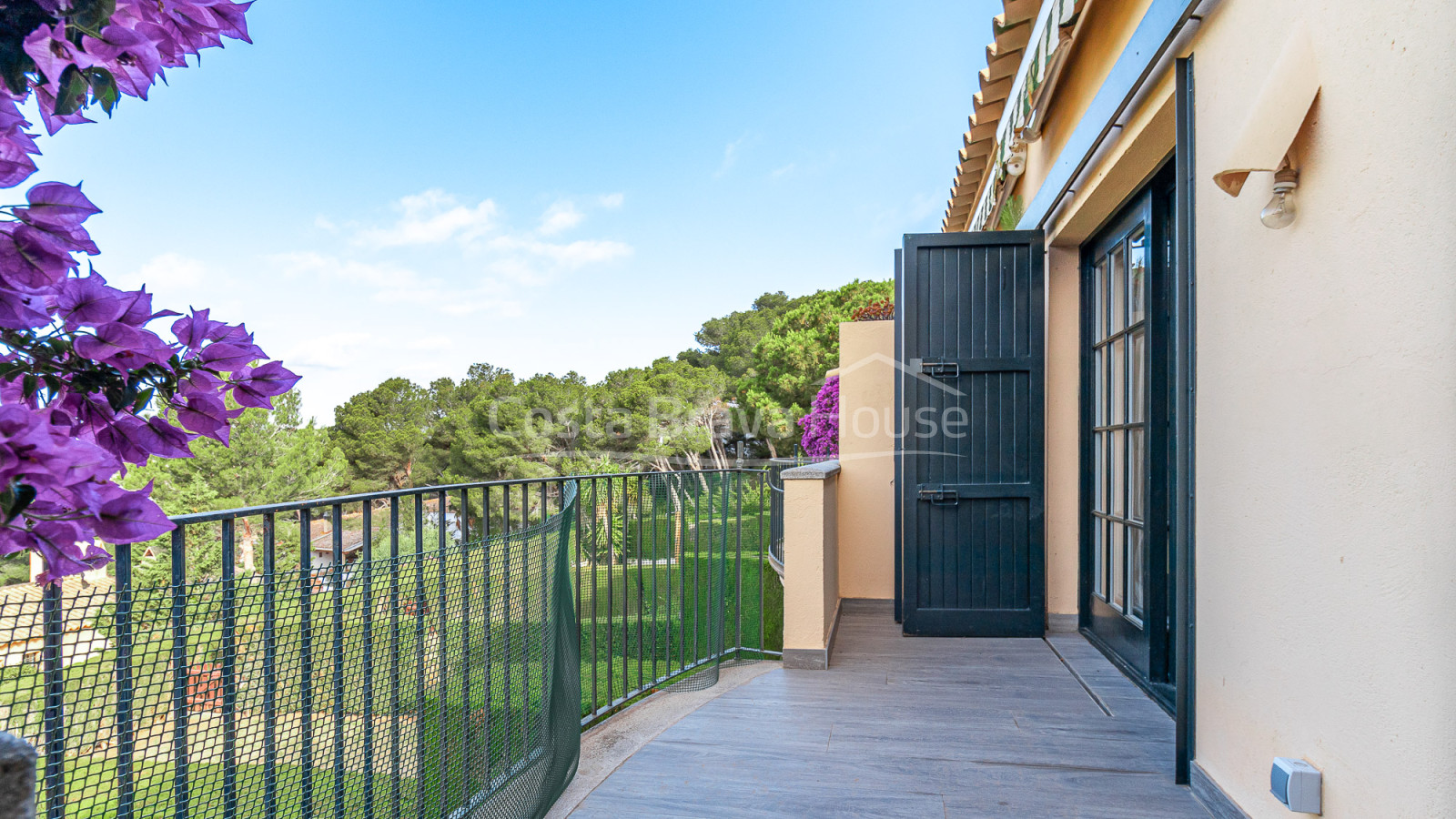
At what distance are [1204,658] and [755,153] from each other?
137ft

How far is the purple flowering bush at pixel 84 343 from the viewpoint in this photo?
20.1 inches

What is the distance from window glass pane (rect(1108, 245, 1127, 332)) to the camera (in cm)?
333

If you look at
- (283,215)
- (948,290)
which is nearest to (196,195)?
(283,215)

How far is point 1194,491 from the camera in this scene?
6.95 ft

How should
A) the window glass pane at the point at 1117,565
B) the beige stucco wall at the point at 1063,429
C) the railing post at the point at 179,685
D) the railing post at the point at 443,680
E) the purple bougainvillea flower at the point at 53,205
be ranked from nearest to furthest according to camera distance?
the purple bougainvillea flower at the point at 53,205
the railing post at the point at 179,685
the railing post at the point at 443,680
the window glass pane at the point at 1117,565
the beige stucco wall at the point at 1063,429

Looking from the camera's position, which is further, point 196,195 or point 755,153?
point 755,153

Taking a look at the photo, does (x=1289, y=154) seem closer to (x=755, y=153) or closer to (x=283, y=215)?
(x=755, y=153)

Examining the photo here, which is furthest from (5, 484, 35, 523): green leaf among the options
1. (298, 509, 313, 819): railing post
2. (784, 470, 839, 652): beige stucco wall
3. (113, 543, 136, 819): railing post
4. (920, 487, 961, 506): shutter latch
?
(920, 487, 961, 506): shutter latch

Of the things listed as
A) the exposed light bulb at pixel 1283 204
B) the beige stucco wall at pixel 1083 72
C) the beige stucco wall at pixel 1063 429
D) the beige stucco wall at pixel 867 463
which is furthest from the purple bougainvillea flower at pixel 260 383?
the beige stucco wall at pixel 867 463

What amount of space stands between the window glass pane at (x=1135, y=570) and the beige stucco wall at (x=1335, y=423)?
104 cm

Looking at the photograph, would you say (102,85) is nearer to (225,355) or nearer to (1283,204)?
(225,355)

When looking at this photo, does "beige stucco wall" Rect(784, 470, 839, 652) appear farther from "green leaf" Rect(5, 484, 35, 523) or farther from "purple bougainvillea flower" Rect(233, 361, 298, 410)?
"green leaf" Rect(5, 484, 35, 523)

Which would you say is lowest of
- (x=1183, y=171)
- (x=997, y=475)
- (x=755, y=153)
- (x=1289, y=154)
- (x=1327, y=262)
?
(x=997, y=475)

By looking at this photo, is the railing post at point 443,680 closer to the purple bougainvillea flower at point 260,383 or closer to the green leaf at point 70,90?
the purple bougainvillea flower at point 260,383
